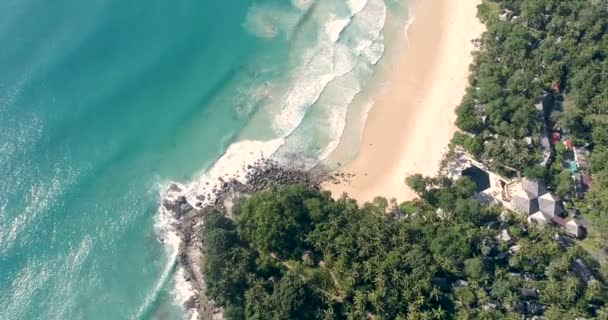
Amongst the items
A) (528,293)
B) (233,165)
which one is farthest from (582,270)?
(233,165)

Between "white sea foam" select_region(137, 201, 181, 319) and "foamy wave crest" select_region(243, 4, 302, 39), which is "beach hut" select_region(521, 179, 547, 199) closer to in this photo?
"foamy wave crest" select_region(243, 4, 302, 39)

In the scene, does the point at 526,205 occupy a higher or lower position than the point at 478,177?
lower

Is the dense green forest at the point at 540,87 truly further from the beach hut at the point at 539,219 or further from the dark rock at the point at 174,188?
the dark rock at the point at 174,188

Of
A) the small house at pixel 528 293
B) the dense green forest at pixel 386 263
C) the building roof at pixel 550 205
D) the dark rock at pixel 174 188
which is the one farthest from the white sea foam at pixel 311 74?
the small house at pixel 528 293

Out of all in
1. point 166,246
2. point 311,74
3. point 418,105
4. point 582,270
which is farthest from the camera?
point 311,74

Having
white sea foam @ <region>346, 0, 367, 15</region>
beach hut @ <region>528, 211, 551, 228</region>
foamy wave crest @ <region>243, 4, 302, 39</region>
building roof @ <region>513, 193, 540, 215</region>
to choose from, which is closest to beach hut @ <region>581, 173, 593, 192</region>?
beach hut @ <region>528, 211, 551, 228</region>

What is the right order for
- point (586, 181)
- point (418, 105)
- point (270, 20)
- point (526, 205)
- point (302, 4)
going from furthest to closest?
point (302, 4) → point (270, 20) → point (418, 105) → point (586, 181) → point (526, 205)

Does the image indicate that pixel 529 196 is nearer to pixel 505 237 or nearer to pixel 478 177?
pixel 478 177
